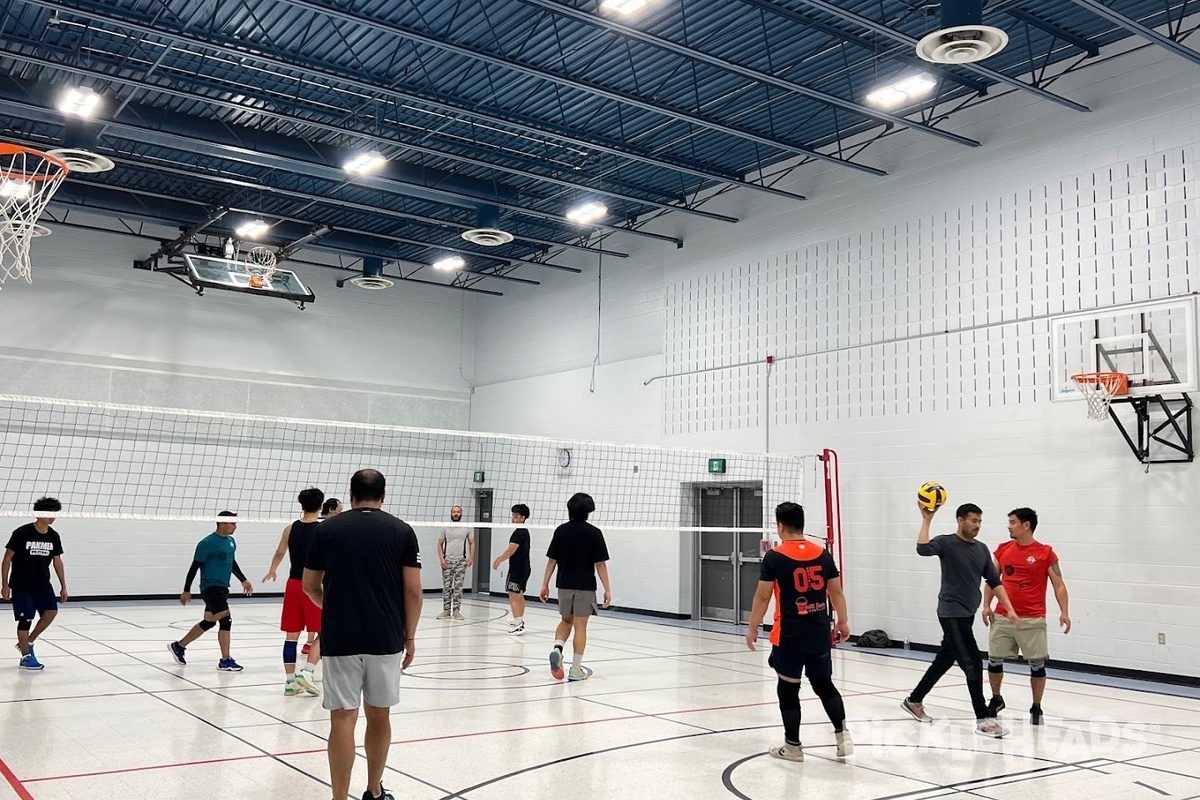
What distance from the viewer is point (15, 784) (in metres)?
5.77

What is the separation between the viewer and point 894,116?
12.8m

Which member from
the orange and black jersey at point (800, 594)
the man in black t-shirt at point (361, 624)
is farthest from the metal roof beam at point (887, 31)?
the man in black t-shirt at point (361, 624)

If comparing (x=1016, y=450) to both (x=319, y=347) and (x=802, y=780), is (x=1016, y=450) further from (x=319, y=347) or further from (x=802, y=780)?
(x=319, y=347)

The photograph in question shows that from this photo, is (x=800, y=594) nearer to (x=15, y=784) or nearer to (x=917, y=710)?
(x=917, y=710)

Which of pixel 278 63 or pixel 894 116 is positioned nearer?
pixel 278 63

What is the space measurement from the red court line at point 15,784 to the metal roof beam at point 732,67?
26.5 feet

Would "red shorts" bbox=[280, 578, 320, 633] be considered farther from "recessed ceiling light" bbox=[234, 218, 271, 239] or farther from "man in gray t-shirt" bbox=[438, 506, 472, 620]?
"recessed ceiling light" bbox=[234, 218, 271, 239]

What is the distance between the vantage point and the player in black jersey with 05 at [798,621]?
6.75m

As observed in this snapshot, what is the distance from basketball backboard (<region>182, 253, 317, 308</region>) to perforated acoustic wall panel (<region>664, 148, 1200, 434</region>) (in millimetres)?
7589

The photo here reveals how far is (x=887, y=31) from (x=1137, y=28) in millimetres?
2556

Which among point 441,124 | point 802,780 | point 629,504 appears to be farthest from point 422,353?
point 802,780

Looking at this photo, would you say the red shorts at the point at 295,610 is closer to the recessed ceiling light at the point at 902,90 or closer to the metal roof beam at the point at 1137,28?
the recessed ceiling light at the point at 902,90

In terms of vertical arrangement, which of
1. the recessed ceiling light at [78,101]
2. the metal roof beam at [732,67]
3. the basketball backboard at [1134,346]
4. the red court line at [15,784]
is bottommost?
the red court line at [15,784]

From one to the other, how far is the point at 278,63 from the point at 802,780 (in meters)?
10.1
